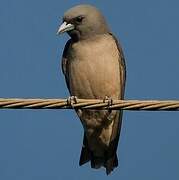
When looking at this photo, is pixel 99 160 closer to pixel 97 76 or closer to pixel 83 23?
pixel 97 76

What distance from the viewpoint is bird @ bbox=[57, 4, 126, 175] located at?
8.02 metres

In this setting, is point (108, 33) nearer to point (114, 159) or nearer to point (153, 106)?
point (114, 159)

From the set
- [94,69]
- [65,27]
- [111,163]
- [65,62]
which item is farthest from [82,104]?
[111,163]

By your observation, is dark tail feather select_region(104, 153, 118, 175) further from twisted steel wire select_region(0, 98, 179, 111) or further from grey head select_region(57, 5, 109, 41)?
twisted steel wire select_region(0, 98, 179, 111)

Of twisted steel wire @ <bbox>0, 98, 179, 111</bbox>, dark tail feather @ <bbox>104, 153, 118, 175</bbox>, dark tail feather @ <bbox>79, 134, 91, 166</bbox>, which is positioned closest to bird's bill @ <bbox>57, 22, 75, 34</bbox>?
dark tail feather @ <bbox>79, 134, 91, 166</bbox>

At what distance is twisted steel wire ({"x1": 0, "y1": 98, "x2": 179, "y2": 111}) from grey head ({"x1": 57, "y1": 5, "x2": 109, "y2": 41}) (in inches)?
103

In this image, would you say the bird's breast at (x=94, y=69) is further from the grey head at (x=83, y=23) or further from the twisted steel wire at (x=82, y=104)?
the twisted steel wire at (x=82, y=104)

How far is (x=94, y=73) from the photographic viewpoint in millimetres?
7977

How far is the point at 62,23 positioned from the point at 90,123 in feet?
4.11

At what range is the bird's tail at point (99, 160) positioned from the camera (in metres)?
8.45

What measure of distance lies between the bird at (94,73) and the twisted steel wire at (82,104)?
7.17 ft

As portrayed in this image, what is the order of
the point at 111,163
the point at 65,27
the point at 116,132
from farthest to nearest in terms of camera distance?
the point at 116,132, the point at 111,163, the point at 65,27

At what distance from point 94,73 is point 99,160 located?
1245mm

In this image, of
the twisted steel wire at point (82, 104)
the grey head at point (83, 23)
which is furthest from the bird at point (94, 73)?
the twisted steel wire at point (82, 104)
